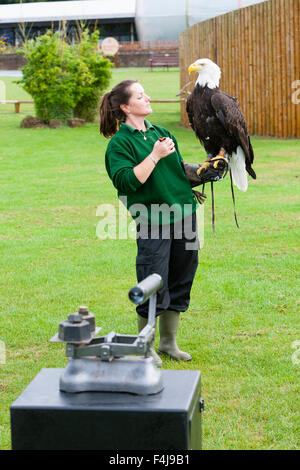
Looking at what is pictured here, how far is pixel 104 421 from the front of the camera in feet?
7.72

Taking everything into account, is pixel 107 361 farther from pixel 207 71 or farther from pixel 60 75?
pixel 60 75

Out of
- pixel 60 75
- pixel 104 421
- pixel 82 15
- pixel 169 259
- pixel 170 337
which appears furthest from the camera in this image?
pixel 82 15

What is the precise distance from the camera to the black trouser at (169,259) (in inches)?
156

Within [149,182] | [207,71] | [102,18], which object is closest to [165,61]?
[102,18]

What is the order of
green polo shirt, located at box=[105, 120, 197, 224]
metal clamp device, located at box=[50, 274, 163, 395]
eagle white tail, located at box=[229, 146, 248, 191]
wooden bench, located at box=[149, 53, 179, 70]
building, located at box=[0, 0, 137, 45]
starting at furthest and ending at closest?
building, located at box=[0, 0, 137, 45]
wooden bench, located at box=[149, 53, 179, 70]
eagle white tail, located at box=[229, 146, 248, 191]
green polo shirt, located at box=[105, 120, 197, 224]
metal clamp device, located at box=[50, 274, 163, 395]

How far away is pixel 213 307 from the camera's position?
5.45 m

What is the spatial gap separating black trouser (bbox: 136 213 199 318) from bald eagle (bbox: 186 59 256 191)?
0.50 meters

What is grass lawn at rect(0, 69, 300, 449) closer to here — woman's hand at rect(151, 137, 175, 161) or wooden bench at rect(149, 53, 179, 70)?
woman's hand at rect(151, 137, 175, 161)

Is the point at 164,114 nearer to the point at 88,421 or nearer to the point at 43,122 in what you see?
the point at 43,122

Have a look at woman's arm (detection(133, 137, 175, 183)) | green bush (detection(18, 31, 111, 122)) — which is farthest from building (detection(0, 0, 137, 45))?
woman's arm (detection(133, 137, 175, 183))

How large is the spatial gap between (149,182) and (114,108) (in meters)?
0.45

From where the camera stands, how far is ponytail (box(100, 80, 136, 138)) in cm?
386

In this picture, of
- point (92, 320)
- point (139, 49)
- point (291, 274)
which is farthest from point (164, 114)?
point (139, 49)

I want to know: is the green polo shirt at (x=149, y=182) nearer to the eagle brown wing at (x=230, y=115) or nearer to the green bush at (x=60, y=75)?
the eagle brown wing at (x=230, y=115)
